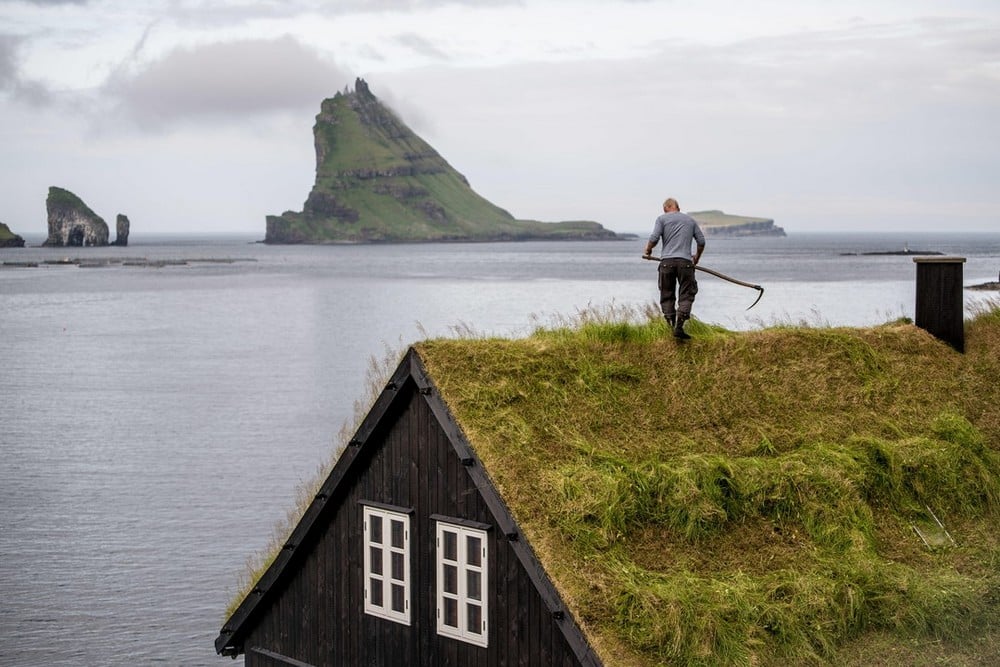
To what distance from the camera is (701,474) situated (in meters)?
16.4

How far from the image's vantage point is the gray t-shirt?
20.3 meters

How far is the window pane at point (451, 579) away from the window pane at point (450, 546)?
5.8 inches

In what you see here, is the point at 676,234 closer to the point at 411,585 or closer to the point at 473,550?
the point at 473,550

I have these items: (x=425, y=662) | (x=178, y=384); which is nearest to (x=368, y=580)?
(x=425, y=662)

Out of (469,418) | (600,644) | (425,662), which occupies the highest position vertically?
(469,418)

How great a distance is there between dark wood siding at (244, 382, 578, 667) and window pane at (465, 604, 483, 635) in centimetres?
25

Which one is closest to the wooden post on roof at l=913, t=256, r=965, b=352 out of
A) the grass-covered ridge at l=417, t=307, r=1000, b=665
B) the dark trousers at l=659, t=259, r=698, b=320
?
the grass-covered ridge at l=417, t=307, r=1000, b=665

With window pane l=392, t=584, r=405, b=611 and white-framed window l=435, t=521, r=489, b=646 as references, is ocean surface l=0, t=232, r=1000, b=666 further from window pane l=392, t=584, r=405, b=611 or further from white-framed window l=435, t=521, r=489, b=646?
white-framed window l=435, t=521, r=489, b=646

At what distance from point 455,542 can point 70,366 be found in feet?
276

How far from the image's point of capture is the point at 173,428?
222 ft

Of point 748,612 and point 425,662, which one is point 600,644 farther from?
point 425,662

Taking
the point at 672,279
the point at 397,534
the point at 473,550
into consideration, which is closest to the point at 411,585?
the point at 397,534

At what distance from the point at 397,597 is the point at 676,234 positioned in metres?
8.08

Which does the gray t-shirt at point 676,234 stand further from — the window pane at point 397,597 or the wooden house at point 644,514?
the window pane at point 397,597
